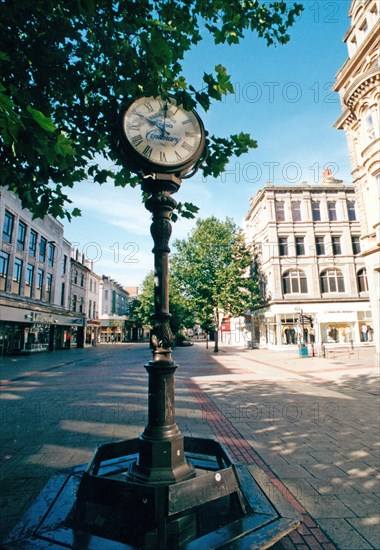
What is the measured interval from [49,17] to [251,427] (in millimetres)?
6846

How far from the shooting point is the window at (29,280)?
26.0m

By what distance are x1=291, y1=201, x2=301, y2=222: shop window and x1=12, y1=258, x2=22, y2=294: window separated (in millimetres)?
25349

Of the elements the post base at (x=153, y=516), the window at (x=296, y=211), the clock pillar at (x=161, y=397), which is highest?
the window at (x=296, y=211)

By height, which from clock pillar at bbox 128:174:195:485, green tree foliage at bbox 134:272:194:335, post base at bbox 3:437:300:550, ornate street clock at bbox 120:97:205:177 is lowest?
post base at bbox 3:437:300:550

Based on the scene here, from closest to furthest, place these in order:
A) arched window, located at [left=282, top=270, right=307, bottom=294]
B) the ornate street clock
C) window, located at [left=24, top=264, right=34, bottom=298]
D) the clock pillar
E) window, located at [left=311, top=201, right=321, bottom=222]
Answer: the clock pillar → the ornate street clock → window, located at [left=24, top=264, right=34, bottom=298] → arched window, located at [left=282, top=270, right=307, bottom=294] → window, located at [left=311, top=201, right=321, bottom=222]

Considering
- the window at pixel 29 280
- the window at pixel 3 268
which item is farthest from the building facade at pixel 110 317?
the window at pixel 3 268

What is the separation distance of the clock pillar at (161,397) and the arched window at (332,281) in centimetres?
3071

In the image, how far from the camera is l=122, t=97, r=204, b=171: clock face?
295 cm

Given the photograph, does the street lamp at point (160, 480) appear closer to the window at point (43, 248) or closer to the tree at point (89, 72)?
the tree at point (89, 72)

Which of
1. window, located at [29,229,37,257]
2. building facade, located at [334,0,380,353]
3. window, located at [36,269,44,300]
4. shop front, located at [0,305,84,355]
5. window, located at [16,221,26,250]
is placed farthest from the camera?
window, located at [36,269,44,300]

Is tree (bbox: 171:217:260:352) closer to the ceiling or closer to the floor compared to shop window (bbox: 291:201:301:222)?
closer to the floor

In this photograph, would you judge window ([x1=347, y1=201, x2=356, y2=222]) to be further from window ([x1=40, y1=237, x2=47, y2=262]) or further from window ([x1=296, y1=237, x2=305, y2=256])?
window ([x1=40, y1=237, x2=47, y2=262])

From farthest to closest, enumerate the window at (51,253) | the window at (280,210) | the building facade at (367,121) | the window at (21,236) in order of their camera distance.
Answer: the window at (280,210) → the window at (51,253) → the window at (21,236) → the building facade at (367,121)

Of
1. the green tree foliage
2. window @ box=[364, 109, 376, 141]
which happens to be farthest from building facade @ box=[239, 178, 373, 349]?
window @ box=[364, 109, 376, 141]
